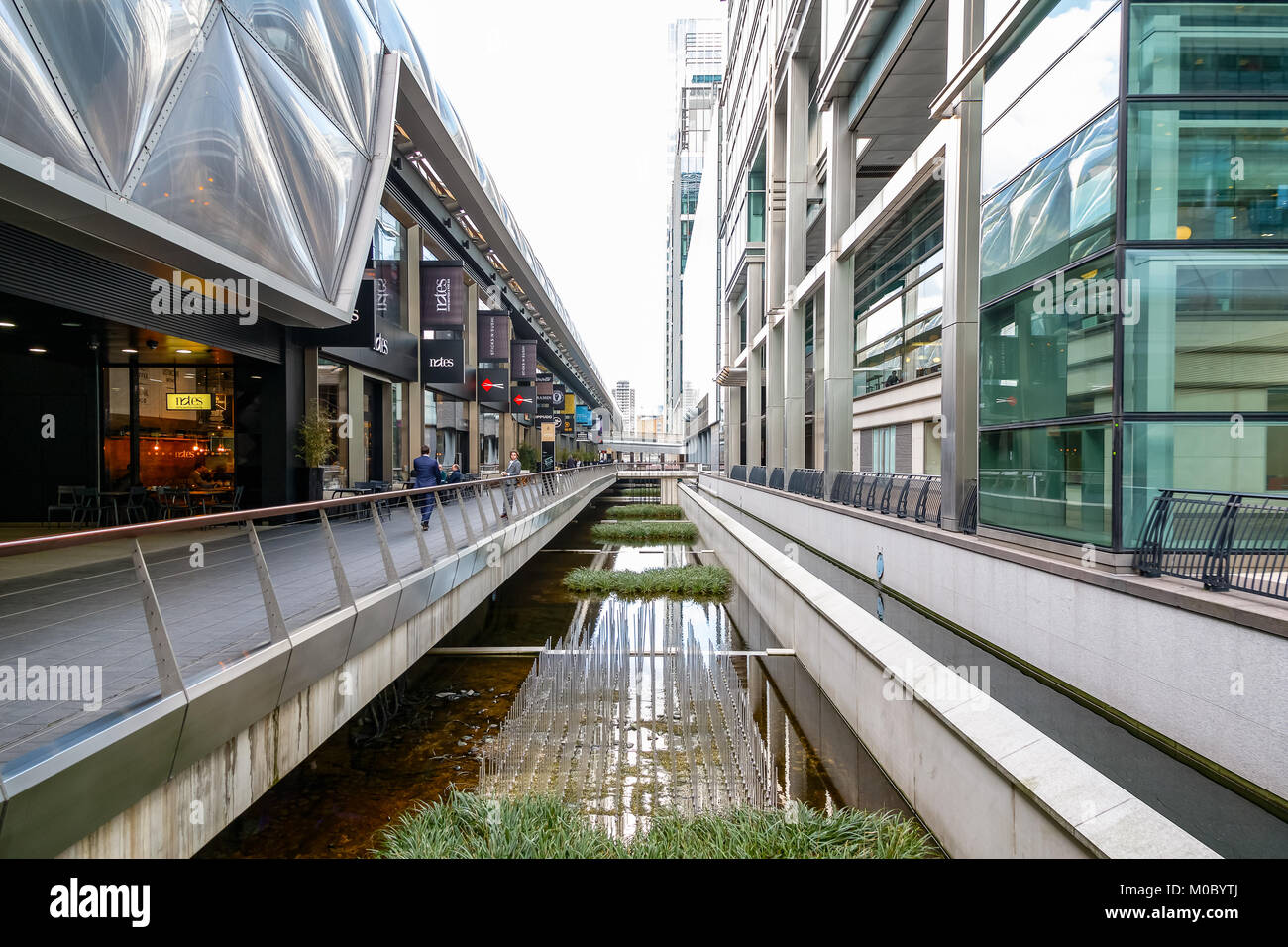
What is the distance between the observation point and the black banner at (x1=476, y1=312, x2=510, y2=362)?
26.1 meters

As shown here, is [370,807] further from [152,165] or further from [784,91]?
[784,91]

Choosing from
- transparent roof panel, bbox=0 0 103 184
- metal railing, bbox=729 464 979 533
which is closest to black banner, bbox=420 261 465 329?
metal railing, bbox=729 464 979 533

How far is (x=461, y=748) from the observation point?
299 inches

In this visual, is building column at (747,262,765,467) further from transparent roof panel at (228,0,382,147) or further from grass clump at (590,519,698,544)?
transparent roof panel at (228,0,382,147)

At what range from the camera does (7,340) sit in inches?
456

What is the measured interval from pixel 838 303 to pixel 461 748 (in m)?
16.0

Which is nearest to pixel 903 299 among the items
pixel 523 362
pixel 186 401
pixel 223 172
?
pixel 523 362

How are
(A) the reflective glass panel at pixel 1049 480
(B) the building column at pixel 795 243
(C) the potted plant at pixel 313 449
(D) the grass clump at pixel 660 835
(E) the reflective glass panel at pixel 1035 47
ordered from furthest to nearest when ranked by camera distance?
(B) the building column at pixel 795 243 < (C) the potted plant at pixel 313 449 < (E) the reflective glass panel at pixel 1035 47 < (A) the reflective glass panel at pixel 1049 480 < (D) the grass clump at pixel 660 835

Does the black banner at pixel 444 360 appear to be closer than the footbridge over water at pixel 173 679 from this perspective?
No

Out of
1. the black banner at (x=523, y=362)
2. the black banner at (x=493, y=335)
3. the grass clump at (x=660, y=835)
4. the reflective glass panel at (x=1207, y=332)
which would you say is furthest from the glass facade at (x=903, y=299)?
the grass clump at (x=660, y=835)

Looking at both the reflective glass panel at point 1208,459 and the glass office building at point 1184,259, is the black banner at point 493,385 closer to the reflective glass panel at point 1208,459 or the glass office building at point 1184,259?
the glass office building at point 1184,259

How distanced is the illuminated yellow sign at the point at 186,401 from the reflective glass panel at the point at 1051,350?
50.5 feet

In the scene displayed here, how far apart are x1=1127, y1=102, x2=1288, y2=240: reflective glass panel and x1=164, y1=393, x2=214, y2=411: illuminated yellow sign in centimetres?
1653

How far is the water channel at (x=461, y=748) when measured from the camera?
5730mm
